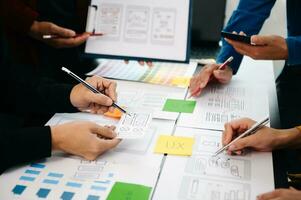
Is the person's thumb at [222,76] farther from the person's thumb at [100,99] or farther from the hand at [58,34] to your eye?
the hand at [58,34]

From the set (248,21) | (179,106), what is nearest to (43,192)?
(179,106)

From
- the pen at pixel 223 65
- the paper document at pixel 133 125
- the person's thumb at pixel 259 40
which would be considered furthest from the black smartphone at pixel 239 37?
the paper document at pixel 133 125

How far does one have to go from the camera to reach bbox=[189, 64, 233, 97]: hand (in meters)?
1.38

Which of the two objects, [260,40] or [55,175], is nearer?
[55,175]

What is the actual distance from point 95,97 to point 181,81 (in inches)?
17.1

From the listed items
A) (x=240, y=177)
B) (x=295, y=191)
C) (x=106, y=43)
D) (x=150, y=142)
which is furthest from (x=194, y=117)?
(x=106, y=43)

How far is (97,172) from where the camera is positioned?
3.09 feet

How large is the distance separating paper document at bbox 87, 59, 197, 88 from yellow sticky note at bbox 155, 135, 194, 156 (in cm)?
40

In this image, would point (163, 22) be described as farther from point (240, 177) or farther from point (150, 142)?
point (240, 177)

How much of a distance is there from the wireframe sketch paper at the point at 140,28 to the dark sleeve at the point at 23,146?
2.20ft

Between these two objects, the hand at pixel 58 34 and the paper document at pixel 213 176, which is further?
the hand at pixel 58 34

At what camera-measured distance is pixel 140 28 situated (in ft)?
5.09

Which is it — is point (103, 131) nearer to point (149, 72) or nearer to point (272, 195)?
point (272, 195)

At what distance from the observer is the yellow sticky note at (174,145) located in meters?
1.02
